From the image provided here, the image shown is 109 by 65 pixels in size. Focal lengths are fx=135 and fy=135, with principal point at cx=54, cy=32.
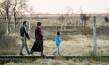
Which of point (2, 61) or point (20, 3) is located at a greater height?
point (20, 3)

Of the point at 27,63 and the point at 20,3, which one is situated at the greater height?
the point at 20,3

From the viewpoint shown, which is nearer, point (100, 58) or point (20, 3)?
point (100, 58)

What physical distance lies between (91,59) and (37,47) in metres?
2.83

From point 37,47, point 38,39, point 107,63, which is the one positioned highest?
point 38,39

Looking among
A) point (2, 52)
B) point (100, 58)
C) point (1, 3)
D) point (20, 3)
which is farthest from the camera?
point (20, 3)

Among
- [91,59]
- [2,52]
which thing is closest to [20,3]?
[2,52]

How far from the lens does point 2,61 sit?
712 centimetres

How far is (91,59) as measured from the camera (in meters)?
6.86

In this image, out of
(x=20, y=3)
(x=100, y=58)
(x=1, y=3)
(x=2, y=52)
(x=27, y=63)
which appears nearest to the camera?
(x=27, y=63)

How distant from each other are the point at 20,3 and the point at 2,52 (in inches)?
1135

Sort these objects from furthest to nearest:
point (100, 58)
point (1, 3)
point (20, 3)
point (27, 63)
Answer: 1. point (20, 3)
2. point (1, 3)
3. point (100, 58)
4. point (27, 63)

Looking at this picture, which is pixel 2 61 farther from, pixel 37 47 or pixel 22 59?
pixel 37 47

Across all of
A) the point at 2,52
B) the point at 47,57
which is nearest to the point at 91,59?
the point at 47,57

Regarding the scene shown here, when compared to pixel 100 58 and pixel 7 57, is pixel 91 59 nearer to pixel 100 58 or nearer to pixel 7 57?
pixel 100 58
